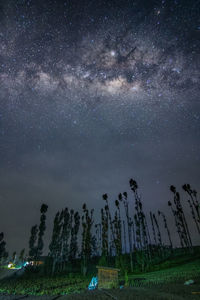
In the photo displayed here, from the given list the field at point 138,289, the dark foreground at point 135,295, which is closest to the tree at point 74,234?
the field at point 138,289

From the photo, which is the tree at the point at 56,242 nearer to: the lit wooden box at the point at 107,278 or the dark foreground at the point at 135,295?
the lit wooden box at the point at 107,278

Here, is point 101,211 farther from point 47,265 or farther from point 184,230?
point 184,230

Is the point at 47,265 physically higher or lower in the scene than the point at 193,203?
lower

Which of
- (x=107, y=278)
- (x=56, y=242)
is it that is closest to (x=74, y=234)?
(x=56, y=242)

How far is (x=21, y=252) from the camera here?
87.1m

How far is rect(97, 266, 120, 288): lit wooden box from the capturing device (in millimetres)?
13648

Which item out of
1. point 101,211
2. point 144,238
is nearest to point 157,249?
point 144,238

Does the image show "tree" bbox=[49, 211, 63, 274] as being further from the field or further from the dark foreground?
the dark foreground

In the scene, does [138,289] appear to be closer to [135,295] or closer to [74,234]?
[135,295]

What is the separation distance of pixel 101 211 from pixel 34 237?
27.3 metres

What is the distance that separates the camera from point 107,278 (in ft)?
45.9

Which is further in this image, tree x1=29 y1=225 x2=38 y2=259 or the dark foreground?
tree x1=29 y1=225 x2=38 y2=259

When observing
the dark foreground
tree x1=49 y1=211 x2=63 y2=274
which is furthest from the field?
tree x1=49 y1=211 x2=63 y2=274

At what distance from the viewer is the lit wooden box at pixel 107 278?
13648 mm
